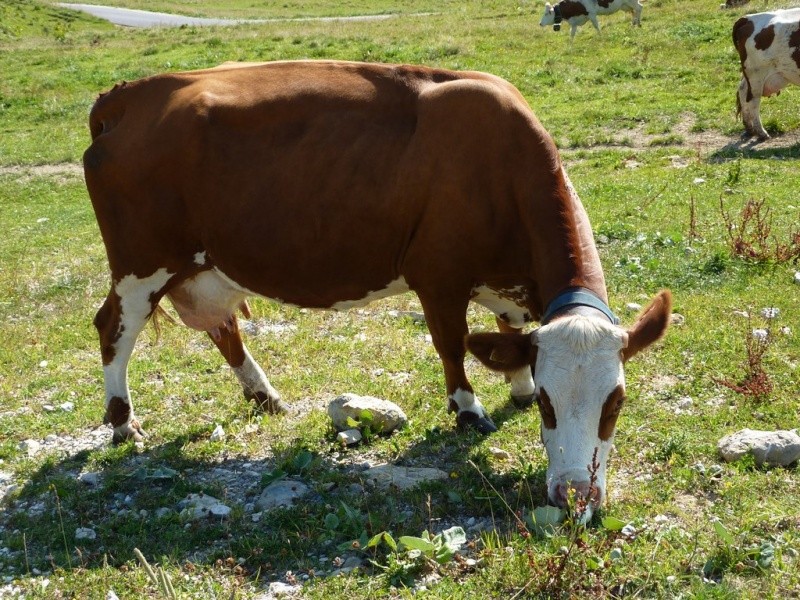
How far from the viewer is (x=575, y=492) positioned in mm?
4910

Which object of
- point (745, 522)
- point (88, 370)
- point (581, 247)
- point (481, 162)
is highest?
point (481, 162)

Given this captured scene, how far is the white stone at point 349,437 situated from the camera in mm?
6645

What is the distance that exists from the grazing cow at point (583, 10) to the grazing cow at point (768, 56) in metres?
14.0

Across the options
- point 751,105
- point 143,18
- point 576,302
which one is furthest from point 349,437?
point 143,18

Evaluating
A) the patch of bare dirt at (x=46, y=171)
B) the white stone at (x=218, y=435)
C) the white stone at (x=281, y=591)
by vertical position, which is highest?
the white stone at (x=281, y=591)

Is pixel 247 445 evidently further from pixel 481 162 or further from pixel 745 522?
pixel 745 522

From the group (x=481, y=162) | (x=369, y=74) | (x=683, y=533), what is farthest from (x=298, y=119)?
(x=683, y=533)

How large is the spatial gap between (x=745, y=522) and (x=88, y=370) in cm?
582

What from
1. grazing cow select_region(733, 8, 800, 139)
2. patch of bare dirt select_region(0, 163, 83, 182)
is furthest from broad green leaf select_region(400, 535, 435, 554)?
patch of bare dirt select_region(0, 163, 83, 182)

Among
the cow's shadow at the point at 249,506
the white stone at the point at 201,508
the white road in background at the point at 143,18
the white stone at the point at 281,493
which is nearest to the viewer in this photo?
the cow's shadow at the point at 249,506

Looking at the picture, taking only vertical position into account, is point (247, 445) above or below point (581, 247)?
below

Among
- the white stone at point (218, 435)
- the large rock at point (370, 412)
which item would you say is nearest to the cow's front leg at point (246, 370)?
the white stone at point (218, 435)

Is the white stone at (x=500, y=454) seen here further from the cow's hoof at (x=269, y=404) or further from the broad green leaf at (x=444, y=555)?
the cow's hoof at (x=269, y=404)

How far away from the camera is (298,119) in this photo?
6.88m
